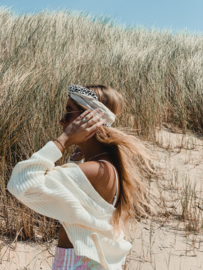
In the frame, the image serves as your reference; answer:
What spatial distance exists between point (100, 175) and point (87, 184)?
0.08 metres

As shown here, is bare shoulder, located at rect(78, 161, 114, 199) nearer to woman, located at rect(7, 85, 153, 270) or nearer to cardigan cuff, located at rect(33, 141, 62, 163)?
woman, located at rect(7, 85, 153, 270)

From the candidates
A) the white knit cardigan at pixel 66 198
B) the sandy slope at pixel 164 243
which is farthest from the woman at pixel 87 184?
the sandy slope at pixel 164 243

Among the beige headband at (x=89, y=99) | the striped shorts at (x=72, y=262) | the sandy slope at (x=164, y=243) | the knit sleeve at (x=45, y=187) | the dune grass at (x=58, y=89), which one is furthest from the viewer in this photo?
the dune grass at (x=58, y=89)

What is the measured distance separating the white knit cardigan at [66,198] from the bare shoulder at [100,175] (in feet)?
0.11

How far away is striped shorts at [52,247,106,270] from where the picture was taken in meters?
1.26

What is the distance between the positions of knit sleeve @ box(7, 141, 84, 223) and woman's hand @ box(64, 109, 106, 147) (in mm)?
141

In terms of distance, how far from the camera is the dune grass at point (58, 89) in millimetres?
2635

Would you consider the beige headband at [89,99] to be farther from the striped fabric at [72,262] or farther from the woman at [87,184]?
the striped fabric at [72,262]

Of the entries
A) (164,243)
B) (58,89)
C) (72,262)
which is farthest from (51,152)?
(58,89)

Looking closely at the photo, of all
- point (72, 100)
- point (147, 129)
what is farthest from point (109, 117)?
point (147, 129)

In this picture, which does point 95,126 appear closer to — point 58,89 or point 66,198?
point 66,198

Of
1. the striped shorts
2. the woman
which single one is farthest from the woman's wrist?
the striped shorts

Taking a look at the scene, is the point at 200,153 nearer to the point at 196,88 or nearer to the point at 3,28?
the point at 196,88

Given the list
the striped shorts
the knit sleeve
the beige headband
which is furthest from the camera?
the beige headband
